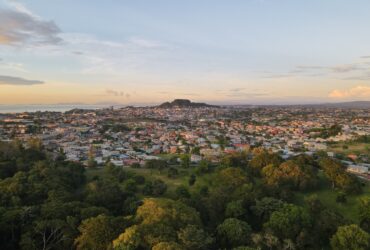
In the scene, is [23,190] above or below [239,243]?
above

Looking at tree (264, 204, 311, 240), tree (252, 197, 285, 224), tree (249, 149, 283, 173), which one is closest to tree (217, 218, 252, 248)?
tree (264, 204, 311, 240)

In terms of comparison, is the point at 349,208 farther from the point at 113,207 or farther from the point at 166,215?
the point at 113,207

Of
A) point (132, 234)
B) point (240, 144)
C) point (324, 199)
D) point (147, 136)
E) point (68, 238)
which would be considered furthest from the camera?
point (147, 136)

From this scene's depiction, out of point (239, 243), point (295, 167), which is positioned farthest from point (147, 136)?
point (239, 243)

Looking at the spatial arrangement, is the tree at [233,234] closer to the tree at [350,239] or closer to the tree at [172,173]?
the tree at [350,239]

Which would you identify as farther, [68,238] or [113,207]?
[113,207]

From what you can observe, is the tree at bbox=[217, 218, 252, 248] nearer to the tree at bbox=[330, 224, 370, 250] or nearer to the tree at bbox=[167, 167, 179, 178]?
the tree at bbox=[330, 224, 370, 250]

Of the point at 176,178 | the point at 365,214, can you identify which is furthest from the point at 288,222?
the point at 176,178
